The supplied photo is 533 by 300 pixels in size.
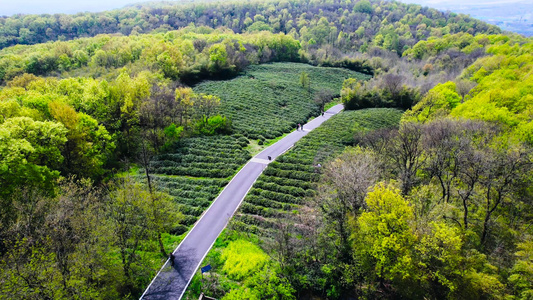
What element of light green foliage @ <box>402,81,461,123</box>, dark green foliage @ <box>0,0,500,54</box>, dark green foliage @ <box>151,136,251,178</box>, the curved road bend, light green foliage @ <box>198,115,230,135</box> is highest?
dark green foliage @ <box>0,0,500,54</box>

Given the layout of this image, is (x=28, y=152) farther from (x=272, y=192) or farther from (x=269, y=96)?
(x=269, y=96)

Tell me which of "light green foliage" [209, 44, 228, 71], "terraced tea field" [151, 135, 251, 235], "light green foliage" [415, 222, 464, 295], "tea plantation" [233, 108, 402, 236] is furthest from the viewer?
"light green foliage" [209, 44, 228, 71]

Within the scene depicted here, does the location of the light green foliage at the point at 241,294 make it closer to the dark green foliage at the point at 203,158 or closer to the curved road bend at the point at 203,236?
the curved road bend at the point at 203,236

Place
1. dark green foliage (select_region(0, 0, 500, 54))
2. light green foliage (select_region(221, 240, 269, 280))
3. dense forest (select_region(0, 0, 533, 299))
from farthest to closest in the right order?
dark green foliage (select_region(0, 0, 500, 54)) → light green foliage (select_region(221, 240, 269, 280)) → dense forest (select_region(0, 0, 533, 299))

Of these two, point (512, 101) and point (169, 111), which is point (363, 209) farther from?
point (169, 111)

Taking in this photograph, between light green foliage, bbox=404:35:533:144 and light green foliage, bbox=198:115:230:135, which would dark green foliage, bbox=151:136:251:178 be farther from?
light green foliage, bbox=404:35:533:144

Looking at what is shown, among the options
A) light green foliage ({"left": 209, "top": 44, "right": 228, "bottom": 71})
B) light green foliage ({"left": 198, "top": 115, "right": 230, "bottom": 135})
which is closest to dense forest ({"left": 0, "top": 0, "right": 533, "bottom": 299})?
light green foliage ({"left": 198, "top": 115, "right": 230, "bottom": 135})

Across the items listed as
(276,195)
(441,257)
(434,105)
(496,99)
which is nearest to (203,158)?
(276,195)
